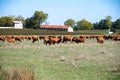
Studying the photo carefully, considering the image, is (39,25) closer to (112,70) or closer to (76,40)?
(76,40)

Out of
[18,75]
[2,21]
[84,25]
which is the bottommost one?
[84,25]

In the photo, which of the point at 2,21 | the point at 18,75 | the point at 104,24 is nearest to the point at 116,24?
the point at 104,24

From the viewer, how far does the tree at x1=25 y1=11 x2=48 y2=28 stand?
121188mm

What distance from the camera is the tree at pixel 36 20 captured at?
121 m

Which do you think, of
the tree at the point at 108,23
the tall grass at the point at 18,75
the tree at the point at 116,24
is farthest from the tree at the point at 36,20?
the tall grass at the point at 18,75

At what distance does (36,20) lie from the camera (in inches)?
4899

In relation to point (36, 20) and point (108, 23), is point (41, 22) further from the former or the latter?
point (108, 23)

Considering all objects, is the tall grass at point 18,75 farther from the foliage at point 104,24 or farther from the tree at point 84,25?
the tree at point 84,25

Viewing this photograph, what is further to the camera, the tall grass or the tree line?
the tree line

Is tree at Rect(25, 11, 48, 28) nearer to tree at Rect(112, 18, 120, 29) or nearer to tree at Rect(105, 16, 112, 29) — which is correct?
tree at Rect(105, 16, 112, 29)

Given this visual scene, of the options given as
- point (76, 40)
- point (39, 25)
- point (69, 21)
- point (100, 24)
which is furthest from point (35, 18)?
point (76, 40)

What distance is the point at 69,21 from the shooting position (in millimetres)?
176250

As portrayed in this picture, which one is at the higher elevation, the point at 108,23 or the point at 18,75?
the point at 108,23

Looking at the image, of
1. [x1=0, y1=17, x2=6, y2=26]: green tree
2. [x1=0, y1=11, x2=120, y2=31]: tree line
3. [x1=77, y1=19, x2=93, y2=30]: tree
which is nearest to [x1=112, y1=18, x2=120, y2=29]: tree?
[x1=0, y1=11, x2=120, y2=31]: tree line
